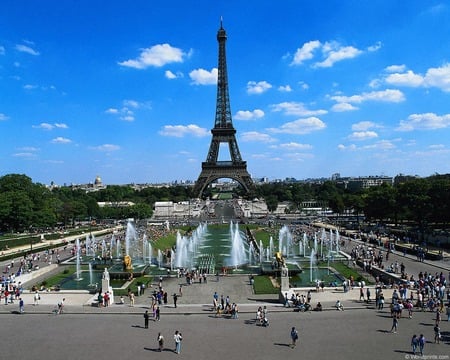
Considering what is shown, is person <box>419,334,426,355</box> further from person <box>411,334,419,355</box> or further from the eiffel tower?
the eiffel tower

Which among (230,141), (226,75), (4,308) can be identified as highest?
(226,75)

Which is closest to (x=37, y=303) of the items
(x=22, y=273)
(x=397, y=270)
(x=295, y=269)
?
(x=22, y=273)

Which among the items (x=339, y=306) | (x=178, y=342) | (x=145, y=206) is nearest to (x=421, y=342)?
(x=339, y=306)

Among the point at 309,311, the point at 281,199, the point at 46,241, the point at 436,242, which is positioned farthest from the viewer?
the point at 281,199

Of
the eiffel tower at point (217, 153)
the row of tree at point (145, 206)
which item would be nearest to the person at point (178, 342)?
the row of tree at point (145, 206)

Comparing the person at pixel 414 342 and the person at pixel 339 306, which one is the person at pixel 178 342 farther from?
the person at pixel 339 306

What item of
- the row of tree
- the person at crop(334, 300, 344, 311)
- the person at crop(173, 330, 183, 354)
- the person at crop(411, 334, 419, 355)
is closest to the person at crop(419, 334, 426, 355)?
the person at crop(411, 334, 419, 355)

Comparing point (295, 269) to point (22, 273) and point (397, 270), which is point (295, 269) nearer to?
point (397, 270)

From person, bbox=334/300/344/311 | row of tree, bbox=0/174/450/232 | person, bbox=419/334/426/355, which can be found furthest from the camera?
row of tree, bbox=0/174/450/232
